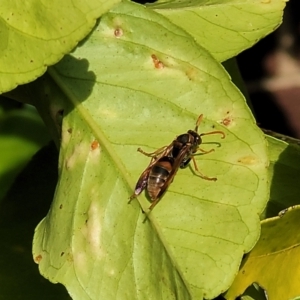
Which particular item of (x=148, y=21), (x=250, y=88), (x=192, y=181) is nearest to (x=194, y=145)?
(x=192, y=181)

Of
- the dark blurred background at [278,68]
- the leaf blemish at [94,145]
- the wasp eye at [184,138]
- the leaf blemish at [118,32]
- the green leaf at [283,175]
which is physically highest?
the leaf blemish at [118,32]

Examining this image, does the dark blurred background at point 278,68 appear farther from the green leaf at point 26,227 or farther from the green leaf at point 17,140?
the green leaf at point 26,227

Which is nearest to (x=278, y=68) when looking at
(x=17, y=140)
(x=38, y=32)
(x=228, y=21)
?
(x=17, y=140)

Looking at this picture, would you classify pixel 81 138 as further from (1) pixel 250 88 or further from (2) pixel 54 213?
(1) pixel 250 88

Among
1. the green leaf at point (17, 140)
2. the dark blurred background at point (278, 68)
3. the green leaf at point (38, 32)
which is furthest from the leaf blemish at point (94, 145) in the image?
the dark blurred background at point (278, 68)

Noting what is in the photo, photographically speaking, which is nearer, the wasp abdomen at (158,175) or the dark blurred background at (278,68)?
the wasp abdomen at (158,175)

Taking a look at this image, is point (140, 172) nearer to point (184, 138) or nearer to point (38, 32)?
point (184, 138)

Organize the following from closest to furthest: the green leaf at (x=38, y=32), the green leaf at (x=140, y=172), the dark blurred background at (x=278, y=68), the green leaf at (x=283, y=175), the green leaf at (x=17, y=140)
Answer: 1. the green leaf at (x=38, y=32)
2. the green leaf at (x=140, y=172)
3. the green leaf at (x=283, y=175)
4. the green leaf at (x=17, y=140)
5. the dark blurred background at (x=278, y=68)
